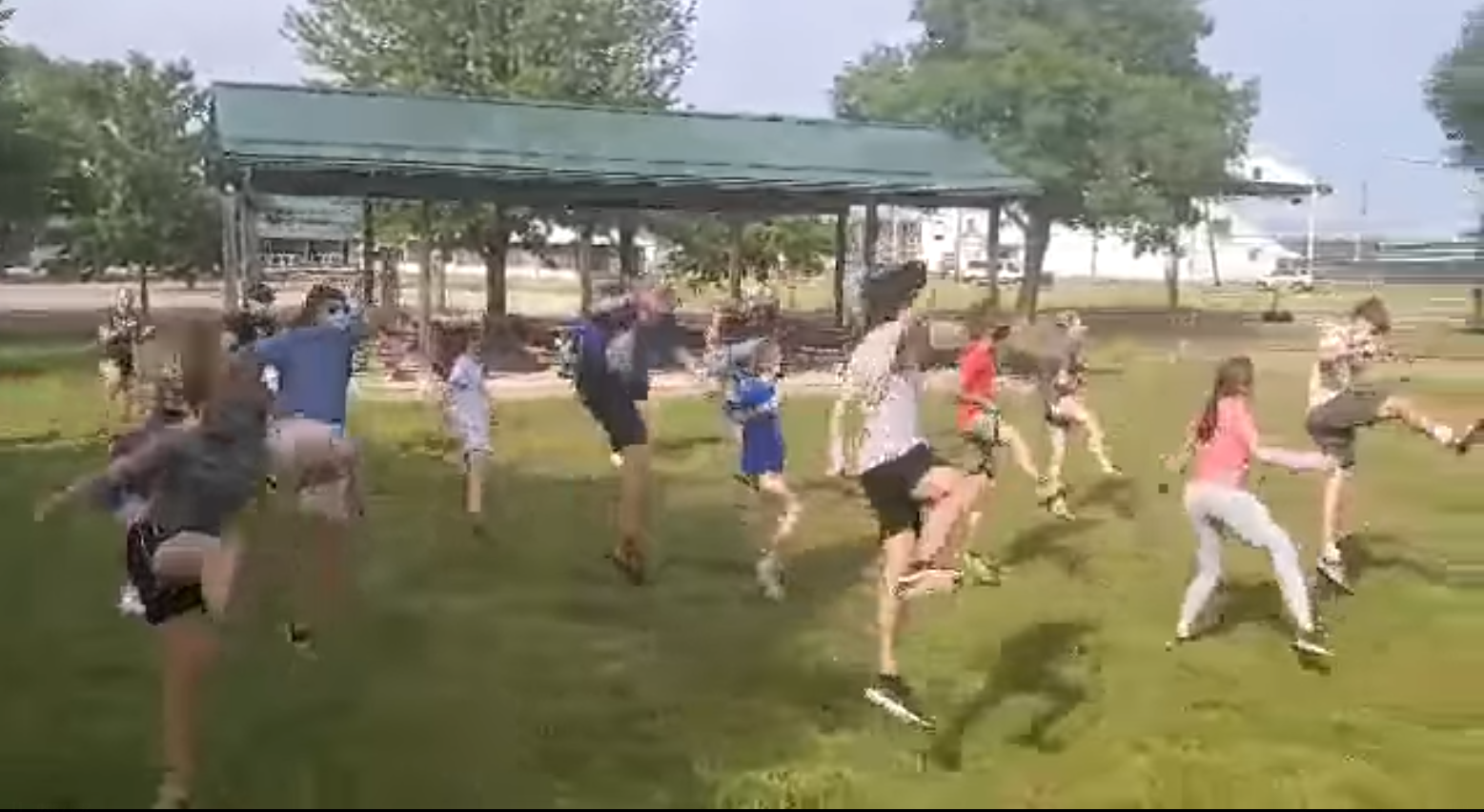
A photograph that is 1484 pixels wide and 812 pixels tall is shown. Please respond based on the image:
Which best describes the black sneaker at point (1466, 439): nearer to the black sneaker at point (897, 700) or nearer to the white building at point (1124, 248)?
the black sneaker at point (897, 700)

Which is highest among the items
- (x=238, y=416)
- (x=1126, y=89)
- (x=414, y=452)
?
(x=1126, y=89)

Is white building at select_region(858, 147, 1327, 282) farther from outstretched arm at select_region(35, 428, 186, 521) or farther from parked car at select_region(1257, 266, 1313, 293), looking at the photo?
outstretched arm at select_region(35, 428, 186, 521)

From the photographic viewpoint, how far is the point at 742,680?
8.25 meters

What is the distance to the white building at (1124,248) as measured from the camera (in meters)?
67.1

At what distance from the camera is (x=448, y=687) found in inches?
315

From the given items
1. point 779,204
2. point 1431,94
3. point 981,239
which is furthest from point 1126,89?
point 981,239

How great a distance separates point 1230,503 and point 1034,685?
4.78 feet

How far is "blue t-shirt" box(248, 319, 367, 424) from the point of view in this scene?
880cm

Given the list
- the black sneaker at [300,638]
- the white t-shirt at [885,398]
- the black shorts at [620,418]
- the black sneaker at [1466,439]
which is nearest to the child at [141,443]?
the black sneaker at [300,638]

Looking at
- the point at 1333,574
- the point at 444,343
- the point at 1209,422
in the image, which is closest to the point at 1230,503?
the point at 1209,422

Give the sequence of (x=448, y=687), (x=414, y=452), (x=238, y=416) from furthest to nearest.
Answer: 1. (x=414, y=452)
2. (x=448, y=687)
3. (x=238, y=416)

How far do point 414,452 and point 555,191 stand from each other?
1175 centimetres

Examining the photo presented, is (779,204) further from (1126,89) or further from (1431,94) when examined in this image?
(1431,94)

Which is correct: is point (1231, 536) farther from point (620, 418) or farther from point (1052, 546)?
point (620, 418)
